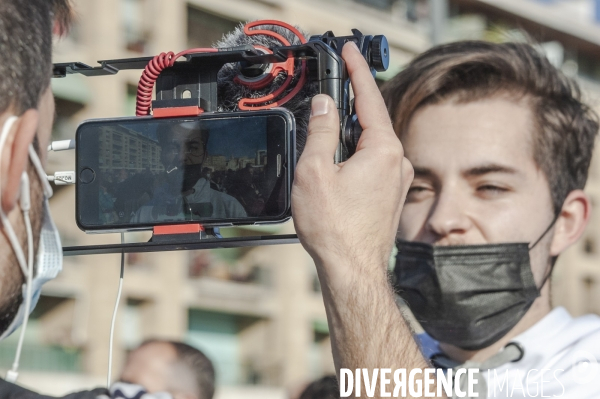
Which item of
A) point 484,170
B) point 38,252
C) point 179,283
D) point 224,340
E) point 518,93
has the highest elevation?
point 179,283

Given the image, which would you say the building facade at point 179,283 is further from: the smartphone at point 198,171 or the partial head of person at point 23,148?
the partial head of person at point 23,148

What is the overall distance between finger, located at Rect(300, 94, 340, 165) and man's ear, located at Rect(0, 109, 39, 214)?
47 centimetres

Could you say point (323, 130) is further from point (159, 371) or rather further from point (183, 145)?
point (159, 371)

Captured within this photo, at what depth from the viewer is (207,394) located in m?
4.01

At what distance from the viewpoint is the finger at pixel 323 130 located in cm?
184

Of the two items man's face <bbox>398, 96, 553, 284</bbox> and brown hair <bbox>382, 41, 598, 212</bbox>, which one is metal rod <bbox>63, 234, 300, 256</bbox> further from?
brown hair <bbox>382, 41, 598, 212</bbox>

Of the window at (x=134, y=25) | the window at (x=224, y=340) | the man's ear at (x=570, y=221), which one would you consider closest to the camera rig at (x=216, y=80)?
the man's ear at (x=570, y=221)

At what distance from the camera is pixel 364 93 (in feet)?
6.21

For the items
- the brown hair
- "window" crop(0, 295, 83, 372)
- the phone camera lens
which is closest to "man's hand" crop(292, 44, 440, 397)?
the phone camera lens

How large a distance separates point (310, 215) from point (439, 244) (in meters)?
0.91

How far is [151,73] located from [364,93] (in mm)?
399

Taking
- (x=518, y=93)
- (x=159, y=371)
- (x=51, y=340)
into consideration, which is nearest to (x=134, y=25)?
(x=51, y=340)

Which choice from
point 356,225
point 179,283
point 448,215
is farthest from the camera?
point 179,283

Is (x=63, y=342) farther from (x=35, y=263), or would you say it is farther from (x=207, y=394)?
(x=35, y=263)
